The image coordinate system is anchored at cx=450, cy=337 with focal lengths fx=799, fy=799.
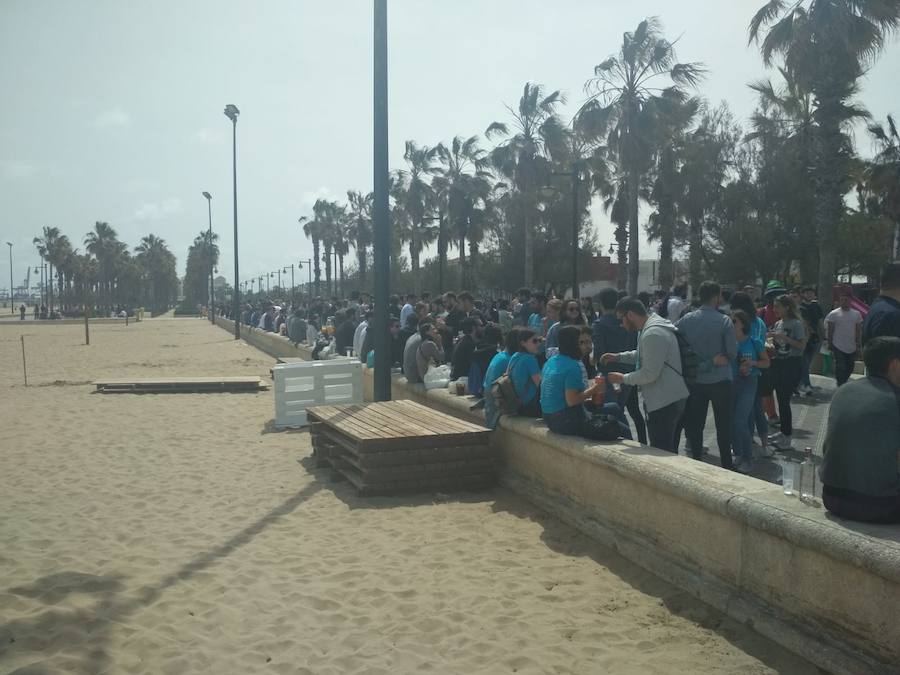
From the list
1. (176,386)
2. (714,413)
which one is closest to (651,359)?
(714,413)

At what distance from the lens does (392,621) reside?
15.4 feet

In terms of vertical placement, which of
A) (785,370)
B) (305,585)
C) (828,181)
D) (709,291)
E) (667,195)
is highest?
(667,195)

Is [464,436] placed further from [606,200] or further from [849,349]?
[606,200]

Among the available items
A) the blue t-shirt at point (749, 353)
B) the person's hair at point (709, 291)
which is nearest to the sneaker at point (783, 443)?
the blue t-shirt at point (749, 353)

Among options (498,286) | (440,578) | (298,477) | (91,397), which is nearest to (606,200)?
(498,286)

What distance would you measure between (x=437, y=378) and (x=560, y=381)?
4.20m

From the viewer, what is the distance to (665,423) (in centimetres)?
629

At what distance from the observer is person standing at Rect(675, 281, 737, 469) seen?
679 centimetres

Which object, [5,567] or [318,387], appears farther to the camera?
[318,387]

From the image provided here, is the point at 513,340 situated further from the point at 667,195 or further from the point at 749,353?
the point at 667,195

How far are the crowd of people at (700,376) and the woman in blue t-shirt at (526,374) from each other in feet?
0.03

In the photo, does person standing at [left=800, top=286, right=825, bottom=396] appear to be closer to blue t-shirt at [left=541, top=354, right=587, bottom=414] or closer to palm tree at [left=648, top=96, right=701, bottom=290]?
blue t-shirt at [left=541, top=354, right=587, bottom=414]

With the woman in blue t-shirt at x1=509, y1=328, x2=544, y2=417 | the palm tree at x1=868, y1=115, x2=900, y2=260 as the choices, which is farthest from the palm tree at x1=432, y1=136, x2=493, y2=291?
the woman in blue t-shirt at x1=509, y1=328, x2=544, y2=417

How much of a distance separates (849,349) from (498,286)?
136 feet
